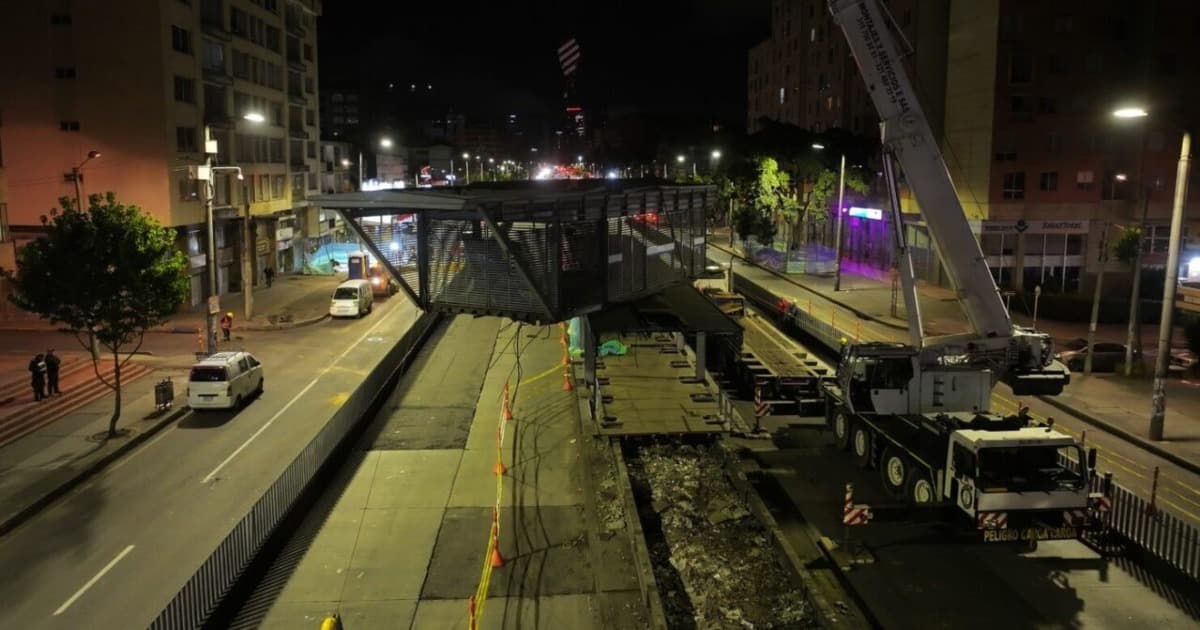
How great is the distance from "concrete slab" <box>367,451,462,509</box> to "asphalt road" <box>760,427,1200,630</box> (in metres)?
7.98

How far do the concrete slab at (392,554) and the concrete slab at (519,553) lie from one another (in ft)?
0.77

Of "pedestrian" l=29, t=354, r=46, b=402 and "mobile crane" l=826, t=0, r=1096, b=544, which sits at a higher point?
"mobile crane" l=826, t=0, r=1096, b=544

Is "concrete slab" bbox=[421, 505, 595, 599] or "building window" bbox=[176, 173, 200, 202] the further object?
"building window" bbox=[176, 173, 200, 202]

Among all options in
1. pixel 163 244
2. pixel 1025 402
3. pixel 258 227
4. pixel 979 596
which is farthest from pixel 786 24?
pixel 979 596

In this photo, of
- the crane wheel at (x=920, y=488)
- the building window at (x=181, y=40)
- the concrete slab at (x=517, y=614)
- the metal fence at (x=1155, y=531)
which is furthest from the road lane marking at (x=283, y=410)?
the metal fence at (x=1155, y=531)

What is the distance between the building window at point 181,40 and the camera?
142 feet

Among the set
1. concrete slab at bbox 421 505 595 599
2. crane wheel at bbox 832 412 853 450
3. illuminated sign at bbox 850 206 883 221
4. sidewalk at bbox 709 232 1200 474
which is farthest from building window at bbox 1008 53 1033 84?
concrete slab at bbox 421 505 595 599

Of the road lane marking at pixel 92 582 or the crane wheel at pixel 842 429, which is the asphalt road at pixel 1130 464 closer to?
the crane wheel at pixel 842 429

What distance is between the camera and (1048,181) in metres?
51.1

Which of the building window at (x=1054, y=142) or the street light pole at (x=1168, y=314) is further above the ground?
the building window at (x=1054, y=142)

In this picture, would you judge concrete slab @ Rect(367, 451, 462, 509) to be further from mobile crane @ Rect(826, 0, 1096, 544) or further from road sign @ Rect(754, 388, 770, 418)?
mobile crane @ Rect(826, 0, 1096, 544)

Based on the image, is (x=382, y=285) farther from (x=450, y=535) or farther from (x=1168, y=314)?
(x=1168, y=314)

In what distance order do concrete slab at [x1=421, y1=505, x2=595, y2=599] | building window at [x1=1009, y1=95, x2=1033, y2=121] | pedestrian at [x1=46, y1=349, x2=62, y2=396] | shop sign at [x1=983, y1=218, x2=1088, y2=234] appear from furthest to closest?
shop sign at [x1=983, y1=218, x2=1088, y2=234]
building window at [x1=1009, y1=95, x2=1033, y2=121]
pedestrian at [x1=46, y1=349, x2=62, y2=396]
concrete slab at [x1=421, y1=505, x2=595, y2=599]

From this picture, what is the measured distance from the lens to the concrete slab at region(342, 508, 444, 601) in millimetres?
14453
